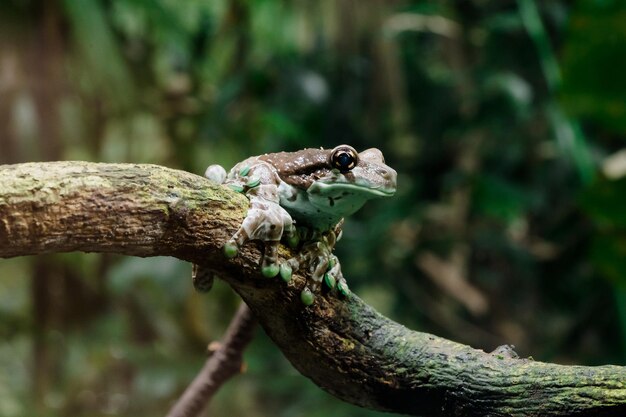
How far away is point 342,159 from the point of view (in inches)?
35.2

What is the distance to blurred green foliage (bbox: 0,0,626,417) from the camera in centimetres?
241

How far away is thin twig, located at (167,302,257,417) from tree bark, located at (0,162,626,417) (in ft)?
0.66

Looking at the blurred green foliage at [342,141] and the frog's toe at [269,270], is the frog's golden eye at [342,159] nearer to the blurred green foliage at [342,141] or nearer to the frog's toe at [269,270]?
the frog's toe at [269,270]

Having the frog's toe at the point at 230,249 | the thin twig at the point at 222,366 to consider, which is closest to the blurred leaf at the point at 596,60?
the thin twig at the point at 222,366

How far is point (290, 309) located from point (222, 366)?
0.36 m

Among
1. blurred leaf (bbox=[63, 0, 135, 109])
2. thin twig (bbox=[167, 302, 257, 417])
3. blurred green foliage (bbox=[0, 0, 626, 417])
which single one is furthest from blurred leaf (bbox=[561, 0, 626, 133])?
thin twig (bbox=[167, 302, 257, 417])

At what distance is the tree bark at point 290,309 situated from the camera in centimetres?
72

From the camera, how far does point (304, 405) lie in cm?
260

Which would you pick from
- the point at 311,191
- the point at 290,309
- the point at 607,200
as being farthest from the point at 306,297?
the point at 607,200

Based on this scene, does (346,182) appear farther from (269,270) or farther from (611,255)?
(611,255)

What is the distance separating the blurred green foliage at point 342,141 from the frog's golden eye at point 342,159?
162cm

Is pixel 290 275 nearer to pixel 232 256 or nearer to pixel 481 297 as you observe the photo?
pixel 232 256

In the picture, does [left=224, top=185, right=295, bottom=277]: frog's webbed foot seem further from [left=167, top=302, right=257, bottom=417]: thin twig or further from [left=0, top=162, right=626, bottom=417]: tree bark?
[left=167, top=302, right=257, bottom=417]: thin twig

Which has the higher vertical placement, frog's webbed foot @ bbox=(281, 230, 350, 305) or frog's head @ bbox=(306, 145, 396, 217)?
frog's head @ bbox=(306, 145, 396, 217)
